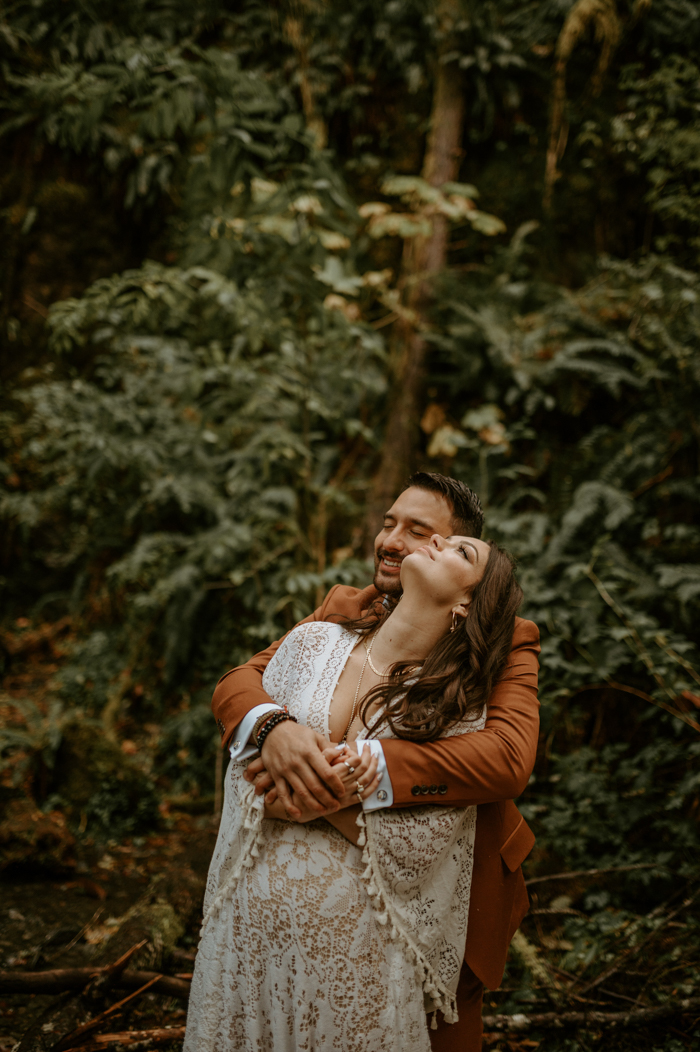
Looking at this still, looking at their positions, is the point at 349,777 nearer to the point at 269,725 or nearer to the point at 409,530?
the point at 269,725

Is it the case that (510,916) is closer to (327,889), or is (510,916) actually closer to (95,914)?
(327,889)

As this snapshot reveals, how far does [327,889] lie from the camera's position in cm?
154

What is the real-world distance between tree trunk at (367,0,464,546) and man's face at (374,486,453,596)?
127 inches

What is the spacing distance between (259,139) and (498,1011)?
4631 millimetres

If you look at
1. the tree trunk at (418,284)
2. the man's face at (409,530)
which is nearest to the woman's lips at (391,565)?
the man's face at (409,530)

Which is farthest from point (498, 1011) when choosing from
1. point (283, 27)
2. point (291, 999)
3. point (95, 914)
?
point (283, 27)

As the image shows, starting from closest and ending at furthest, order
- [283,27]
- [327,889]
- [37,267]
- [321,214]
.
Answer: [327,889] → [321,214] → [283,27] → [37,267]

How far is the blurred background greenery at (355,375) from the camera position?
10.7 feet

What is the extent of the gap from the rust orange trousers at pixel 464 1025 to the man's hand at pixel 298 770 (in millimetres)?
784

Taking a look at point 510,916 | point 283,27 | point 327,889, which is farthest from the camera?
point 283,27

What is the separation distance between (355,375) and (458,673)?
3983 mm

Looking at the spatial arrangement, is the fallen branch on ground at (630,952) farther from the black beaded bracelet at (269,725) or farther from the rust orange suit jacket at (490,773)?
the black beaded bracelet at (269,725)

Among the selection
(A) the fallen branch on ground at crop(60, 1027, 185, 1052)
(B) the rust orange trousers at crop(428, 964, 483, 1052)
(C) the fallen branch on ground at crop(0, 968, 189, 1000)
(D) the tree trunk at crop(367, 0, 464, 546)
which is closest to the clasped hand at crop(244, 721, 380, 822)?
(B) the rust orange trousers at crop(428, 964, 483, 1052)

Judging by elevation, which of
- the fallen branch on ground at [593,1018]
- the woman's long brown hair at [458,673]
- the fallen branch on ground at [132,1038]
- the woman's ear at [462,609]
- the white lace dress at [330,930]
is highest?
the woman's ear at [462,609]
